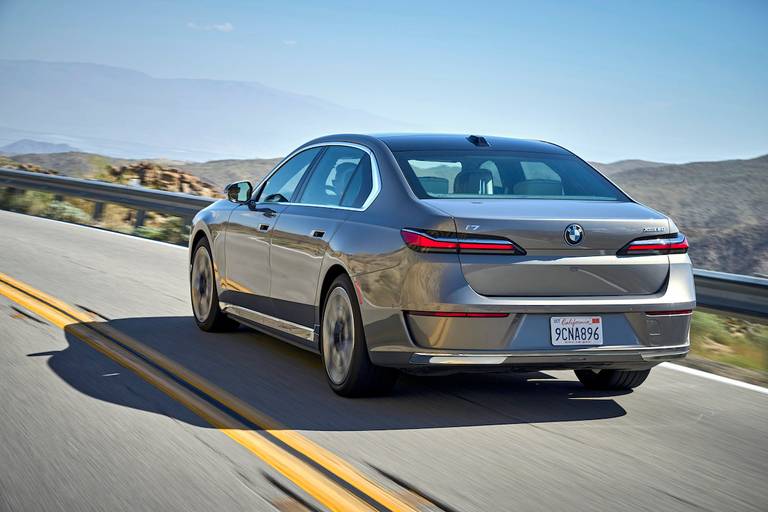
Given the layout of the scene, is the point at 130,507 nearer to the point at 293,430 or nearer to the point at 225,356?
the point at 293,430

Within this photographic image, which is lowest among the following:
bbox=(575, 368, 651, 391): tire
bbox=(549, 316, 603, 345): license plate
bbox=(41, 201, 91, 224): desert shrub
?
bbox=(41, 201, 91, 224): desert shrub

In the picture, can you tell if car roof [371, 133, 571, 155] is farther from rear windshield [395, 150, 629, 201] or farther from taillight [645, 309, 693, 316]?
taillight [645, 309, 693, 316]

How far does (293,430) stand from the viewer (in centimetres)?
622

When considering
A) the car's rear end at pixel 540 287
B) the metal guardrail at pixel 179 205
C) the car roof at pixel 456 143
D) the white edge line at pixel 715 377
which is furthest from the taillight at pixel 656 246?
the metal guardrail at pixel 179 205

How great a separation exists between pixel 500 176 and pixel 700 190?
27802mm

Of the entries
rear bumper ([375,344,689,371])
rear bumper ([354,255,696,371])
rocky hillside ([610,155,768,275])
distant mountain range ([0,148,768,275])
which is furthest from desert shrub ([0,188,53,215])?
rear bumper ([375,344,689,371])

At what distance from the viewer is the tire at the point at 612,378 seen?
7547mm

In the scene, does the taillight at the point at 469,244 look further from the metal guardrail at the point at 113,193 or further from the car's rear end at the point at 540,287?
the metal guardrail at the point at 113,193

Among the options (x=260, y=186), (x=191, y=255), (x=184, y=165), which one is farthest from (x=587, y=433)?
(x=184, y=165)

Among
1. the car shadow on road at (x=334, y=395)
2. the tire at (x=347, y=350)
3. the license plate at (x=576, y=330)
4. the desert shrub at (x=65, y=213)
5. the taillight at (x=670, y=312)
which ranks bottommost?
the desert shrub at (x=65, y=213)

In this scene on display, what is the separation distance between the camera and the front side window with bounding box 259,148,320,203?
843 centimetres

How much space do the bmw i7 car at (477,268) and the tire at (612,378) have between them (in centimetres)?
1

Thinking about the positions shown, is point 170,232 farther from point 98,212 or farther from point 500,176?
point 500,176

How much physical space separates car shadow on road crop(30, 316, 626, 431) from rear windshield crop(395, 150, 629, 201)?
122 centimetres
